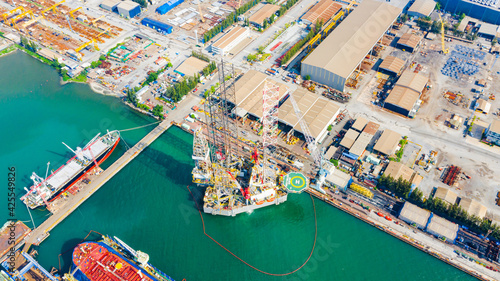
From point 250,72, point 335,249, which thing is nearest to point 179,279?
point 335,249

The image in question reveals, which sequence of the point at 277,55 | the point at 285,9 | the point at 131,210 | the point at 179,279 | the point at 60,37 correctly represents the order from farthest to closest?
the point at 285,9
the point at 60,37
the point at 277,55
the point at 131,210
the point at 179,279

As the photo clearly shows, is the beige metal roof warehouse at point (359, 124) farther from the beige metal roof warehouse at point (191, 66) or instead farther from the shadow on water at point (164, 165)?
the beige metal roof warehouse at point (191, 66)

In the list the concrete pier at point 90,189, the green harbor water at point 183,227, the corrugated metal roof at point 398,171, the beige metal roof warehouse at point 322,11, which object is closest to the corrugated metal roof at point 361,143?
the corrugated metal roof at point 398,171

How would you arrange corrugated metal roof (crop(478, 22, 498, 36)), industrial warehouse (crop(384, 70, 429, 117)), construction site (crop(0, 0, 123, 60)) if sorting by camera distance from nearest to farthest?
industrial warehouse (crop(384, 70, 429, 117)), corrugated metal roof (crop(478, 22, 498, 36)), construction site (crop(0, 0, 123, 60))

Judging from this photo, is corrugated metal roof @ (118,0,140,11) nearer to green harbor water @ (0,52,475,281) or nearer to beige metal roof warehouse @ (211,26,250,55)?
beige metal roof warehouse @ (211,26,250,55)

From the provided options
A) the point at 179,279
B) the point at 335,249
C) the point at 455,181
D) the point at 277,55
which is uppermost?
the point at 277,55

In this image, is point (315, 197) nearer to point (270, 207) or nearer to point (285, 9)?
point (270, 207)

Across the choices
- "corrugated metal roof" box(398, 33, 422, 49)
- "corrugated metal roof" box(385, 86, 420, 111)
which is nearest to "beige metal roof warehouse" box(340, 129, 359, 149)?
"corrugated metal roof" box(385, 86, 420, 111)
